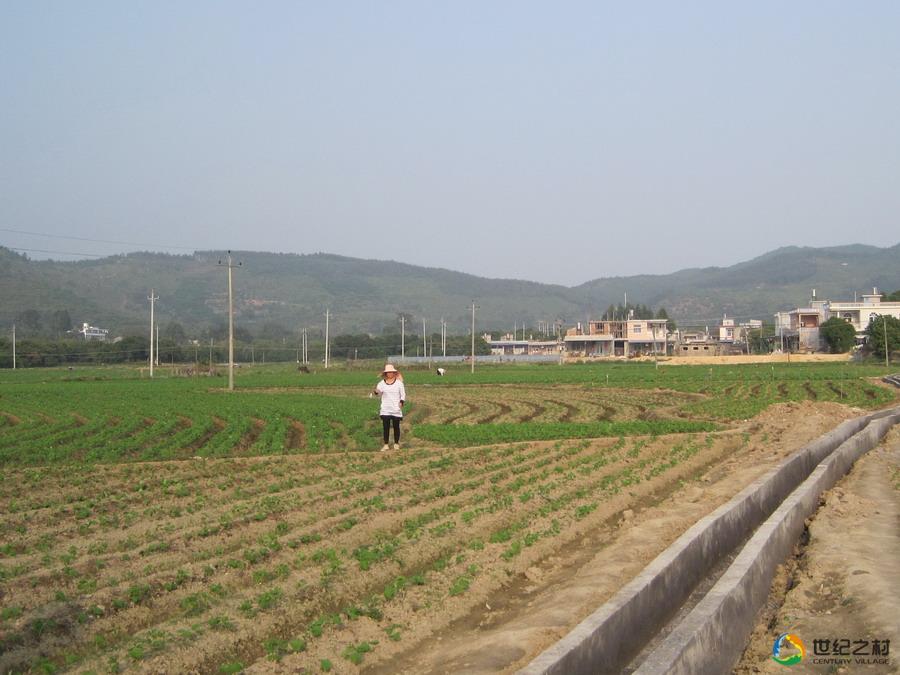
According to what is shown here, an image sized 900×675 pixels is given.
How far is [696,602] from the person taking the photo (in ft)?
29.0

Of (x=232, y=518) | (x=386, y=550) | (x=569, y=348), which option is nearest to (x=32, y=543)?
(x=232, y=518)

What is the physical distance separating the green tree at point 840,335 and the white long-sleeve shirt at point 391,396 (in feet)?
297

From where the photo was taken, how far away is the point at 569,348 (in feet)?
541

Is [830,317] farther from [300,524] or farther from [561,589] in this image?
[561,589]

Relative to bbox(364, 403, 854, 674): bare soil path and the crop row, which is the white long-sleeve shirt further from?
bbox(364, 403, 854, 674): bare soil path

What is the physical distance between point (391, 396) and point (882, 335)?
80.3 m

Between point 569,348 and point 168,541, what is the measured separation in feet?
514

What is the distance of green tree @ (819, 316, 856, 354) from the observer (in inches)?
3925

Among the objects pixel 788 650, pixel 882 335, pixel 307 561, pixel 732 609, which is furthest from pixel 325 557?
pixel 882 335

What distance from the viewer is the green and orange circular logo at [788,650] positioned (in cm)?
711

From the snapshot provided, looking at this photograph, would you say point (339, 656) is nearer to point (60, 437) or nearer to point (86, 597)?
point (86, 597)

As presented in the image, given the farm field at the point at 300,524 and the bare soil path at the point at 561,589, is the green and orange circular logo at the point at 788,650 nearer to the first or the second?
the bare soil path at the point at 561,589

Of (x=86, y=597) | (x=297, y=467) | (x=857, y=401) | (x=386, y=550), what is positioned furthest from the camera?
(x=857, y=401)

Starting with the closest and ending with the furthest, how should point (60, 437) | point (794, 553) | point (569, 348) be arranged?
point (794, 553) < point (60, 437) < point (569, 348)
